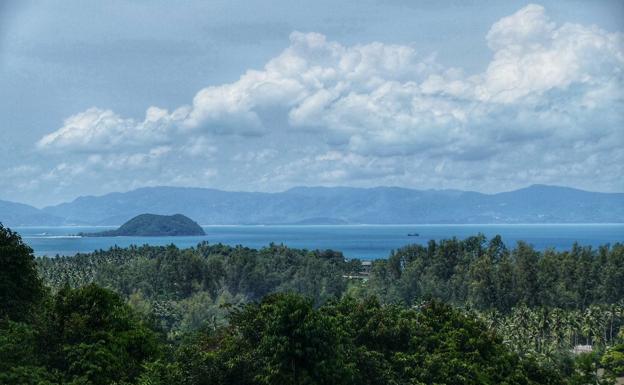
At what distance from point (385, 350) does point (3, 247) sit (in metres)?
17.3

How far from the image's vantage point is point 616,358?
3106cm

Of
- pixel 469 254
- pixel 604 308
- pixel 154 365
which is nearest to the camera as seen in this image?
pixel 154 365

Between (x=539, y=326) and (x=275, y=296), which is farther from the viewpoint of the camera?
(x=539, y=326)

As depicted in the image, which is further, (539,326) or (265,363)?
(539,326)

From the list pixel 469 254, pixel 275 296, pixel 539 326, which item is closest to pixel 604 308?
pixel 539 326

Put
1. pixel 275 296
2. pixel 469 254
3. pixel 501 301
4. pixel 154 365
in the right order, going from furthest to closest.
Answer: pixel 469 254 → pixel 501 301 → pixel 275 296 → pixel 154 365

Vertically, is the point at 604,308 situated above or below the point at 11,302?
below

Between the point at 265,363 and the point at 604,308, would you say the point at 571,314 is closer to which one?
the point at 604,308

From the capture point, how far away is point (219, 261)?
372ft

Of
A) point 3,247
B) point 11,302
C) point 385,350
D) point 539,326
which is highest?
point 3,247

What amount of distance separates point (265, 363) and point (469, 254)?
90.6 m

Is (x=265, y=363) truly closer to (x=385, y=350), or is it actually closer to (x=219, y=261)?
(x=385, y=350)

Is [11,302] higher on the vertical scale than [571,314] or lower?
higher

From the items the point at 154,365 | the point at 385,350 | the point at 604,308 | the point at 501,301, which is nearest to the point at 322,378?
the point at 154,365
